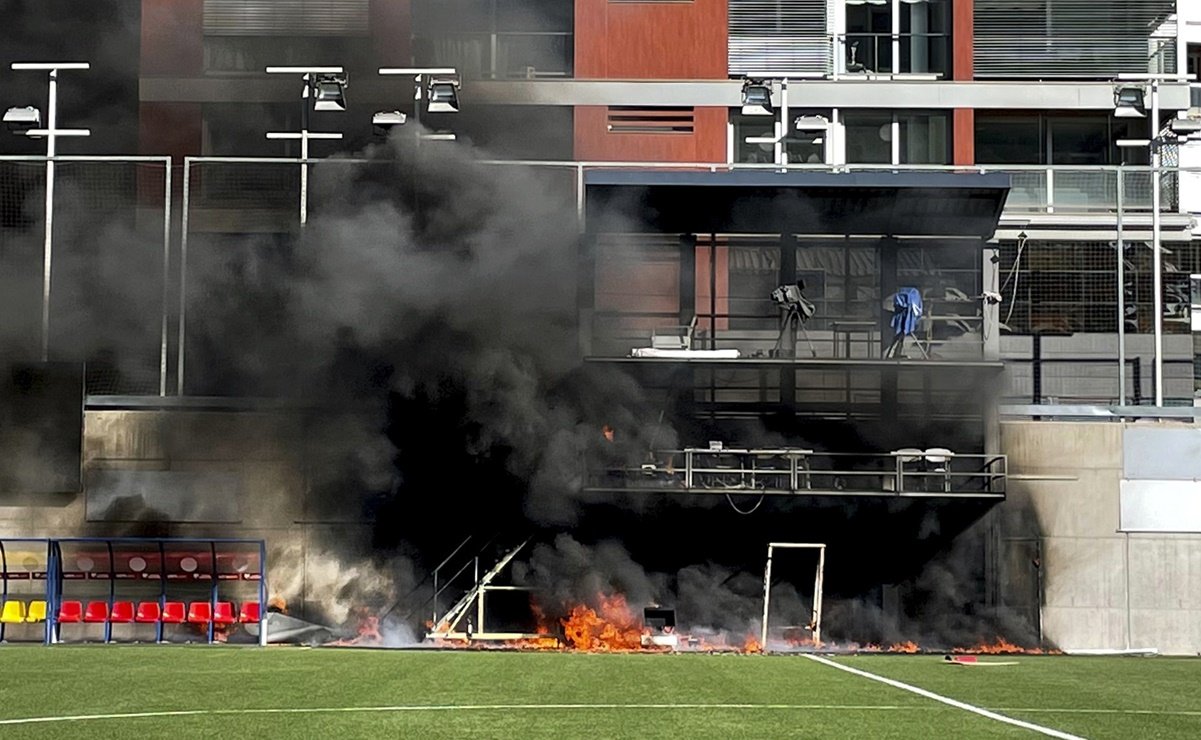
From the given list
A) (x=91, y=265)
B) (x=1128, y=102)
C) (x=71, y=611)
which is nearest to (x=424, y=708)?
(x=71, y=611)

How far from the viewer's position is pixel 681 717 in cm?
984

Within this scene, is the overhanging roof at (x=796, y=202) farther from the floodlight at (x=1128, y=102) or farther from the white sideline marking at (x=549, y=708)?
the white sideline marking at (x=549, y=708)

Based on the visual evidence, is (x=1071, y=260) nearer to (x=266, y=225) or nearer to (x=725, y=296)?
(x=725, y=296)

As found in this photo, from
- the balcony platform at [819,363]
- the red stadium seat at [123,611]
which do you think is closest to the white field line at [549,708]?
the red stadium seat at [123,611]

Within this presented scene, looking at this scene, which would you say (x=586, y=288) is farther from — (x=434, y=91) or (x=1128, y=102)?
(x=1128, y=102)

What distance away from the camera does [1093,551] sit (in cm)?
2259

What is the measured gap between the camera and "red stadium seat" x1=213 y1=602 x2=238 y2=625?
2091cm

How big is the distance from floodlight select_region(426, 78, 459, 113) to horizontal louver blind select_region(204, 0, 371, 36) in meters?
3.91

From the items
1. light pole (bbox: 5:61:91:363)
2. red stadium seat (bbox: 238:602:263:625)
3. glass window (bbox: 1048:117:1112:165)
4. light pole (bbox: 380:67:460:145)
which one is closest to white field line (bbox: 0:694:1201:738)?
red stadium seat (bbox: 238:602:263:625)

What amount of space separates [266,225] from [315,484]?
3.87 m

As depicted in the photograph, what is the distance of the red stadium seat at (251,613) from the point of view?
20.9 m

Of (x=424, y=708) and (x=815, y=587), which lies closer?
(x=424, y=708)

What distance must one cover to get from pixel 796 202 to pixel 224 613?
9143 millimetres

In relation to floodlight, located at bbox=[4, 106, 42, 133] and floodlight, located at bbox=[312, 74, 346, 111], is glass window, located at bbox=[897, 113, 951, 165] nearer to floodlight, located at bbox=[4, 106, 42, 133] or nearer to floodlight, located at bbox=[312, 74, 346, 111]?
floodlight, located at bbox=[312, 74, 346, 111]
